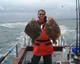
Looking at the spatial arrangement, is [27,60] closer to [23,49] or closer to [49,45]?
[23,49]

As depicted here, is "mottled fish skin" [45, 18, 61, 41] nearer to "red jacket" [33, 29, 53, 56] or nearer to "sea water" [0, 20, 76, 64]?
Result: "red jacket" [33, 29, 53, 56]

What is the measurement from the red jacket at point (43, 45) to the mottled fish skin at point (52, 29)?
5.6 inches

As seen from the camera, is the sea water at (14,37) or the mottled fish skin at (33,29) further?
the sea water at (14,37)

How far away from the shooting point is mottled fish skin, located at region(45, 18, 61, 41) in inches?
207

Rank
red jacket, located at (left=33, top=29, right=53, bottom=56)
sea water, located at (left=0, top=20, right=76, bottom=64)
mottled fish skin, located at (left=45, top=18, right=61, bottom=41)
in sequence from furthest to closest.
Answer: sea water, located at (left=0, top=20, right=76, bottom=64) → red jacket, located at (left=33, top=29, right=53, bottom=56) → mottled fish skin, located at (left=45, top=18, right=61, bottom=41)

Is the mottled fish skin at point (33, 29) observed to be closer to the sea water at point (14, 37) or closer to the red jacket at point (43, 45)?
the red jacket at point (43, 45)

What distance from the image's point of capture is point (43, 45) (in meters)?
5.60

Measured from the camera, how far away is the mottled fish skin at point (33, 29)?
5312 mm

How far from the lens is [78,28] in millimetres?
6656

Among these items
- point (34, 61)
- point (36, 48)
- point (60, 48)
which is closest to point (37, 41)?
point (36, 48)

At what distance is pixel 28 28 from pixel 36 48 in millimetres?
577

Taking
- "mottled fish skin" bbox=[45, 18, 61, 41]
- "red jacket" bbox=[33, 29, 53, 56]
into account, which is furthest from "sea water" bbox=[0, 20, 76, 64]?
"mottled fish skin" bbox=[45, 18, 61, 41]

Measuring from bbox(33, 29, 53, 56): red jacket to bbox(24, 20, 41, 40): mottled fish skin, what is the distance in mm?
149

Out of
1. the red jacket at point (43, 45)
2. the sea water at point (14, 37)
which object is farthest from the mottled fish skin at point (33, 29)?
the sea water at point (14, 37)
